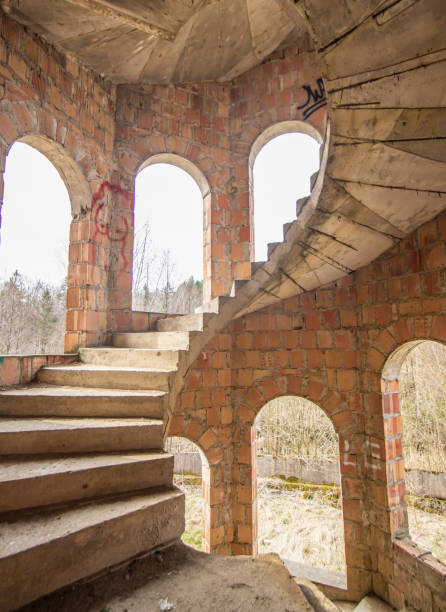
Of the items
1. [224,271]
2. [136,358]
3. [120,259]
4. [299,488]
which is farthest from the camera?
[299,488]

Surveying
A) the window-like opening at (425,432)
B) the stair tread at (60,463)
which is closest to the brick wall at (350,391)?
the stair tread at (60,463)

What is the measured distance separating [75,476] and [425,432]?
30.7ft

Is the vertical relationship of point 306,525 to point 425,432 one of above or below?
below

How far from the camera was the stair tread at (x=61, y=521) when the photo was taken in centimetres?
137

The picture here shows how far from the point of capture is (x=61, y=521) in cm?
155

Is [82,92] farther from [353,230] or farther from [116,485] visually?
[116,485]

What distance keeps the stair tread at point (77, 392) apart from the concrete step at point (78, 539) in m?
0.77

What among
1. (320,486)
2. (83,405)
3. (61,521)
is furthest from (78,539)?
(320,486)

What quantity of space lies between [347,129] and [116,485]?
104 inches

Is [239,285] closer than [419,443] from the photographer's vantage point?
Yes

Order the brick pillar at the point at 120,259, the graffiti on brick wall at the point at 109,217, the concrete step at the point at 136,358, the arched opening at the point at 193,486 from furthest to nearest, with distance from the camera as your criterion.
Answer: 1. the arched opening at the point at 193,486
2. the brick pillar at the point at 120,259
3. the graffiti on brick wall at the point at 109,217
4. the concrete step at the point at 136,358

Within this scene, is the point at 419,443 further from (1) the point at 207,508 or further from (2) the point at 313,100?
(2) the point at 313,100

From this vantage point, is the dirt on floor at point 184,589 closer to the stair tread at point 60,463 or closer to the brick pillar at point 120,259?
the stair tread at point 60,463

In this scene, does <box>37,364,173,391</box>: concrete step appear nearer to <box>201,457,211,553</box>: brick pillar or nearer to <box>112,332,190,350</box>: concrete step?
<box>112,332,190,350</box>: concrete step
